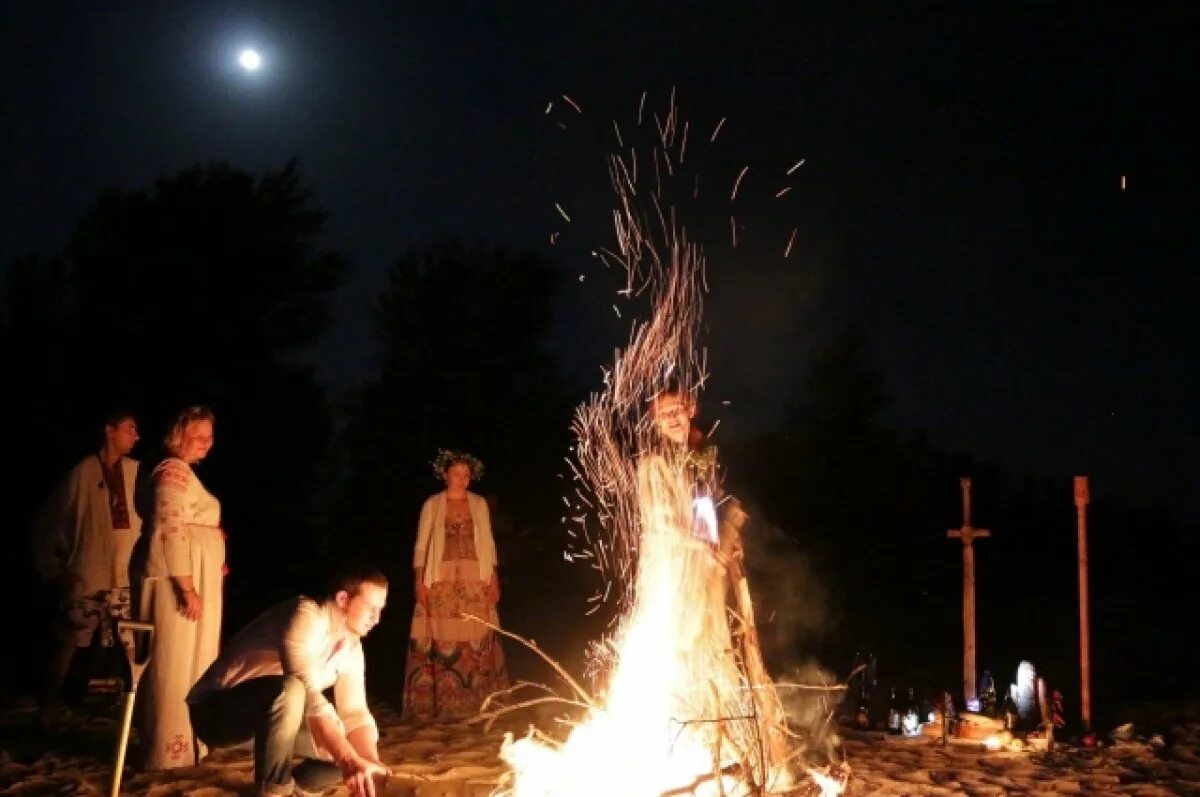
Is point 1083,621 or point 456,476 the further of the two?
point 456,476

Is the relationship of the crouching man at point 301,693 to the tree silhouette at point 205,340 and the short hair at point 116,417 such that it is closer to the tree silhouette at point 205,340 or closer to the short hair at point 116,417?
the short hair at point 116,417

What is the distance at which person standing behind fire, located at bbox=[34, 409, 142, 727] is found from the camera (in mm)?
6660

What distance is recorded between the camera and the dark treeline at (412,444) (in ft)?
36.9

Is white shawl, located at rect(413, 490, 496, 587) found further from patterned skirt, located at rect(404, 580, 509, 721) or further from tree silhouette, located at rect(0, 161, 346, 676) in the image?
tree silhouette, located at rect(0, 161, 346, 676)

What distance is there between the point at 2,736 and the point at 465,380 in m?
7.41

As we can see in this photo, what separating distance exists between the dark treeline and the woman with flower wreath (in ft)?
9.02

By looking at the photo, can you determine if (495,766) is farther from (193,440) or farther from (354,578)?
(193,440)

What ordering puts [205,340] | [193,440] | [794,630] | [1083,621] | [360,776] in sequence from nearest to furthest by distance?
[360,776], [193,440], [1083,621], [794,630], [205,340]

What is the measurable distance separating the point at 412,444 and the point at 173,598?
24.7ft

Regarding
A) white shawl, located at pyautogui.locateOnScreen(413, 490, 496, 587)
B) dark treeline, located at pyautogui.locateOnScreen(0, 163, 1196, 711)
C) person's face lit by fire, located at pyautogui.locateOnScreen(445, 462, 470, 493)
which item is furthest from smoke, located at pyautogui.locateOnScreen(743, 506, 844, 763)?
person's face lit by fire, located at pyautogui.locateOnScreen(445, 462, 470, 493)

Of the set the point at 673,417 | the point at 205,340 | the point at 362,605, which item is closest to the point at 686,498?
the point at 673,417

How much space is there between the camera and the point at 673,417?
16.8ft

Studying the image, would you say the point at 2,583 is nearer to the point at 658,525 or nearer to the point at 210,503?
the point at 210,503

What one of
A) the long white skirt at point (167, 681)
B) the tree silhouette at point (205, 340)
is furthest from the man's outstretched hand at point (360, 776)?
the tree silhouette at point (205, 340)
